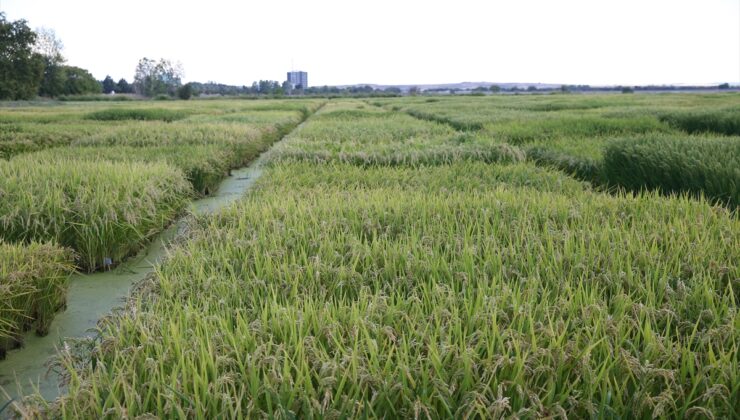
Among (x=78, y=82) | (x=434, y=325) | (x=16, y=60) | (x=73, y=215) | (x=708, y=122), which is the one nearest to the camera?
(x=434, y=325)

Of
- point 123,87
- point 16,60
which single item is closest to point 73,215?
point 16,60

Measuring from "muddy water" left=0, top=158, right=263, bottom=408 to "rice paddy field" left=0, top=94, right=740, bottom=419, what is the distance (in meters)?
0.17

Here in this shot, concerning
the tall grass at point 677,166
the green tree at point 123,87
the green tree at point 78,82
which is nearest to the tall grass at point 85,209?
the tall grass at point 677,166

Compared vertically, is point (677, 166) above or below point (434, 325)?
above

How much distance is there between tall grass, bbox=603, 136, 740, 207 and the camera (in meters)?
4.47

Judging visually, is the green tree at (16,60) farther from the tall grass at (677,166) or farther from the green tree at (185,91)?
the tall grass at (677,166)

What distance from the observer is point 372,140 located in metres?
8.51

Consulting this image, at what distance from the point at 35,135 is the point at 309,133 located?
17.6ft

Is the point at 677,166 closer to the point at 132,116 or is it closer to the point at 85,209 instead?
the point at 85,209

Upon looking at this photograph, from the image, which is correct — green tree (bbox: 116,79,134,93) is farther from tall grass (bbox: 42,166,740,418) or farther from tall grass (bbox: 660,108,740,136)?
tall grass (bbox: 42,166,740,418)

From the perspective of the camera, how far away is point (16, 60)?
38750mm

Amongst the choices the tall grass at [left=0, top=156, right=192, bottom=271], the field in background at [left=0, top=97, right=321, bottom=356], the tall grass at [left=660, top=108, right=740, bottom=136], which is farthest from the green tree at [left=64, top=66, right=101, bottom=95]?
the tall grass at [left=0, top=156, right=192, bottom=271]

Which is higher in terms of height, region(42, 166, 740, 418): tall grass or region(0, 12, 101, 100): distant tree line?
region(0, 12, 101, 100): distant tree line

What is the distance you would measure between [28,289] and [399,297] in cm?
201
